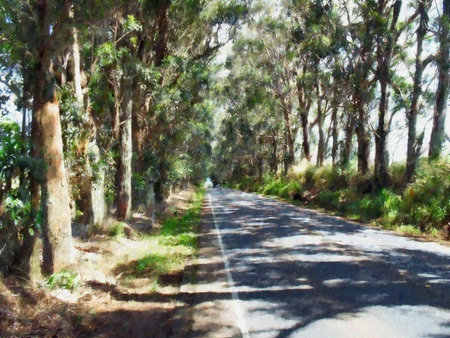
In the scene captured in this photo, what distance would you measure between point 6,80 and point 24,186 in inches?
86.5

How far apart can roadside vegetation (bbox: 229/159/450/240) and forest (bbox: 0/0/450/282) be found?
7 cm

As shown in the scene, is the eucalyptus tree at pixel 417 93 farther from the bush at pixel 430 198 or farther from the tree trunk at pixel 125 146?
the tree trunk at pixel 125 146

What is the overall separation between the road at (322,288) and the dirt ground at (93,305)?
2.10 feet

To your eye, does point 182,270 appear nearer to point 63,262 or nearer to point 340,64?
point 63,262

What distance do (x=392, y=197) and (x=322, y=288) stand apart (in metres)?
12.6

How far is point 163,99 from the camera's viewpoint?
63.0ft

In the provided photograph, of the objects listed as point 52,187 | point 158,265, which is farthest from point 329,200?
point 52,187

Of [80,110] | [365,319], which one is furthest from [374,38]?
[365,319]

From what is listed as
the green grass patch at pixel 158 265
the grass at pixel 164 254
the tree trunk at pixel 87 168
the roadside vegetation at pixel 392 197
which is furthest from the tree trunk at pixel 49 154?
the roadside vegetation at pixel 392 197

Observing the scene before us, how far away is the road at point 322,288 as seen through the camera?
6.13 meters

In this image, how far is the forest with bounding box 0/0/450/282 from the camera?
8.17 m

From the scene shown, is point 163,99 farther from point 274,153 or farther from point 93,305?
point 274,153

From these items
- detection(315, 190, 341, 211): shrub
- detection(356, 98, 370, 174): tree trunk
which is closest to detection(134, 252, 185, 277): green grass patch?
detection(315, 190, 341, 211): shrub

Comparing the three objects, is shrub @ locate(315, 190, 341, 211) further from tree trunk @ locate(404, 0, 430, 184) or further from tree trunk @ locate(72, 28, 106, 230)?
tree trunk @ locate(72, 28, 106, 230)
